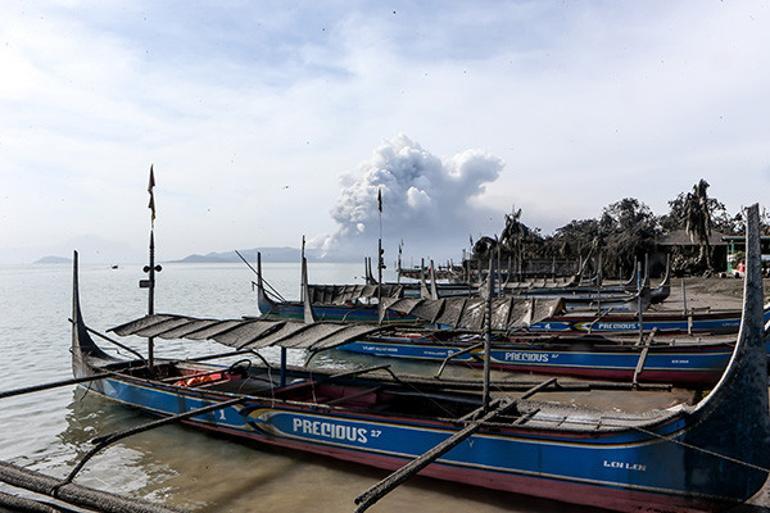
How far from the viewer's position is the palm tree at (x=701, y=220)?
4347cm

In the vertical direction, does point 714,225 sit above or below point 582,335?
above

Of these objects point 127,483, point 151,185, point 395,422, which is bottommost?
point 127,483

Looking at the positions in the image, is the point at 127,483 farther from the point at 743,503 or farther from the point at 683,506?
the point at 743,503

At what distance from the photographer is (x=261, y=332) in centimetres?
1014

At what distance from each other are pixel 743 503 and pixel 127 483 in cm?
909

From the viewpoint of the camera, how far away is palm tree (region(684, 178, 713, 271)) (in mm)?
43469

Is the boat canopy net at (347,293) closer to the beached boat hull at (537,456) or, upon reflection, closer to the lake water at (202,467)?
the lake water at (202,467)

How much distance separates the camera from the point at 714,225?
188 ft

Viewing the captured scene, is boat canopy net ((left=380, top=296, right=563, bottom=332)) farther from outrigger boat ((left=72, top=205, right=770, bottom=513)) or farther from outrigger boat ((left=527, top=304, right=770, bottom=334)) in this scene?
outrigger boat ((left=527, top=304, right=770, bottom=334))

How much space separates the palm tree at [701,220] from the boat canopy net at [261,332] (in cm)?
4229

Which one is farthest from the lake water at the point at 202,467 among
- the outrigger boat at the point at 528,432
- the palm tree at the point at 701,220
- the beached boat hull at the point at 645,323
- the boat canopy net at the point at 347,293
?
the palm tree at the point at 701,220

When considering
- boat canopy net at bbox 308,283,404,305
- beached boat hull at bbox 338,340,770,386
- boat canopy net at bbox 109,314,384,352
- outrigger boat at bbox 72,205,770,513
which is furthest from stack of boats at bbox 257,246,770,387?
boat canopy net at bbox 308,283,404,305

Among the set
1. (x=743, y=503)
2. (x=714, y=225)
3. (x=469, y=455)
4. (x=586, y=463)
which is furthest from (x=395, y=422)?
(x=714, y=225)

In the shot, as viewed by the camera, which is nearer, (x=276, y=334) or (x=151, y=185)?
(x=276, y=334)
